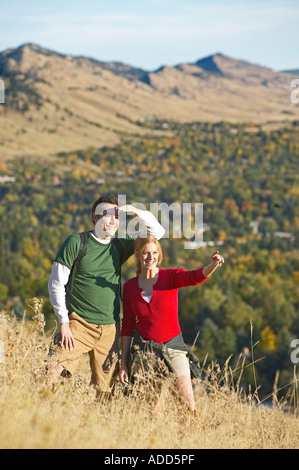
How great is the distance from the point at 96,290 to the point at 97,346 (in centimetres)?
38

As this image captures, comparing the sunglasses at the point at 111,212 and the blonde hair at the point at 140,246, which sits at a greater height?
the sunglasses at the point at 111,212

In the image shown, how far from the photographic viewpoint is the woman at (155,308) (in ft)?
12.0

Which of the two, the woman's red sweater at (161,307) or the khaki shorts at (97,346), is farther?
the khaki shorts at (97,346)

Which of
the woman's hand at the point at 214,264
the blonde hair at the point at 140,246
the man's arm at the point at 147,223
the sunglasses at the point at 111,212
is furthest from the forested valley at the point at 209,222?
the woman's hand at the point at 214,264

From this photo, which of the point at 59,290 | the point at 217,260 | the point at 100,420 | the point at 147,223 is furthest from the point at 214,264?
the point at 100,420

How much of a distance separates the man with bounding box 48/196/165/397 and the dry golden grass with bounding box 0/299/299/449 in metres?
0.17

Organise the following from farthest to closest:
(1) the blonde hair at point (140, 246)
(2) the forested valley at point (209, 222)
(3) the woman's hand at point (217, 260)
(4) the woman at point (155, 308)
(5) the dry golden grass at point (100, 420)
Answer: (2) the forested valley at point (209, 222) < (1) the blonde hair at point (140, 246) < (4) the woman at point (155, 308) < (3) the woman's hand at point (217, 260) < (5) the dry golden grass at point (100, 420)

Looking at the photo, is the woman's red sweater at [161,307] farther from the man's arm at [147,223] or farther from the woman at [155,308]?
the man's arm at [147,223]

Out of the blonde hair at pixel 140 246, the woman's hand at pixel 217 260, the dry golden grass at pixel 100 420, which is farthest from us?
the blonde hair at pixel 140 246

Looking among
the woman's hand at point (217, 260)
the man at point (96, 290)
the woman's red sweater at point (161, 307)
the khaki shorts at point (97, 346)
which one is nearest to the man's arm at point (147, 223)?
the man at point (96, 290)

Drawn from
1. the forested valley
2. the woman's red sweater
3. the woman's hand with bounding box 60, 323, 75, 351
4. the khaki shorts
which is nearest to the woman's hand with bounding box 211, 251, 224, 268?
the woman's red sweater

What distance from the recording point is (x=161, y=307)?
3713mm

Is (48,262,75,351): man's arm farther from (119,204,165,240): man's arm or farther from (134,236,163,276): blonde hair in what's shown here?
(119,204,165,240): man's arm

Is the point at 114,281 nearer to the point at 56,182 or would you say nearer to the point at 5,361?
the point at 5,361
